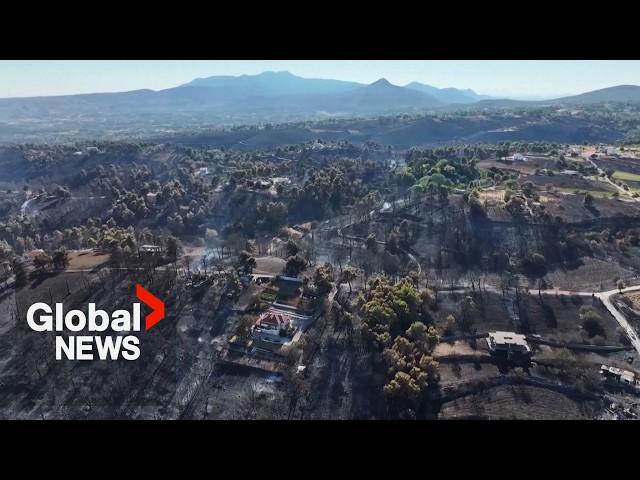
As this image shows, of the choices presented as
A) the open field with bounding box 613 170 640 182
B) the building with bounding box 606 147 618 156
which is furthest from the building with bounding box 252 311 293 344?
the building with bounding box 606 147 618 156

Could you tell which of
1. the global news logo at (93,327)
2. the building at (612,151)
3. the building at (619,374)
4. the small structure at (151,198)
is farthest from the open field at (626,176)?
the small structure at (151,198)

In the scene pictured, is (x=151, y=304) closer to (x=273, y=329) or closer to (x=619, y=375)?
(x=273, y=329)

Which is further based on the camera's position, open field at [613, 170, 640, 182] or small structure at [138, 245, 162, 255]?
open field at [613, 170, 640, 182]

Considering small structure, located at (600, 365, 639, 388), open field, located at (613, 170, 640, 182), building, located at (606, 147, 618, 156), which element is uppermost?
building, located at (606, 147, 618, 156)

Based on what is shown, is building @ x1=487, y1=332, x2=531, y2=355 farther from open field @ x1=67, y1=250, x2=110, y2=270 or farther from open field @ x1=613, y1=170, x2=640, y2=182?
open field @ x1=613, y1=170, x2=640, y2=182

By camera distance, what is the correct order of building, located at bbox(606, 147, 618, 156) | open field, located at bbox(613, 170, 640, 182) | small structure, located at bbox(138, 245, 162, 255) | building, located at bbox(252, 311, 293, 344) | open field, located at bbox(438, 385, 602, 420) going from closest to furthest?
1. open field, located at bbox(438, 385, 602, 420)
2. building, located at bbox(252, 311, 293, 344)
3. small structure, located at bbox(138, 245, 162, 255)
4. open field, located at bbox(613, 170, 640, 182)
5. building, located at bbox(606, 147, 618, 156)
